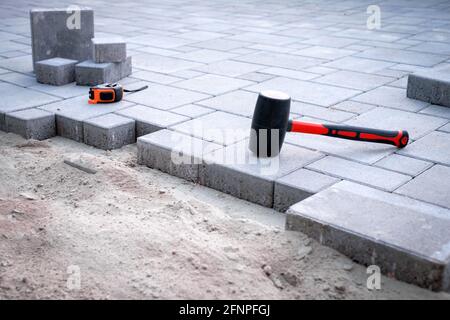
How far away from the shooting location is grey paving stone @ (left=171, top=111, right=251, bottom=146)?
402 centimetres

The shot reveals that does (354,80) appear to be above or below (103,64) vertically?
below

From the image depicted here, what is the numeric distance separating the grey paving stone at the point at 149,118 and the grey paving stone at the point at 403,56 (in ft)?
9.99

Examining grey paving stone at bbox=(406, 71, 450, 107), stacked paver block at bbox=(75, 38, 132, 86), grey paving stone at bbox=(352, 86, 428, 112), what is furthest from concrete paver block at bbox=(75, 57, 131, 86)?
grey paving stone at bbox=(406, 71, 450, 107)

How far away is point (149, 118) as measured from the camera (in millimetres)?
4387

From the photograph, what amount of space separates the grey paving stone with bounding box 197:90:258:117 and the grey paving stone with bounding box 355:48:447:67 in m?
2.17

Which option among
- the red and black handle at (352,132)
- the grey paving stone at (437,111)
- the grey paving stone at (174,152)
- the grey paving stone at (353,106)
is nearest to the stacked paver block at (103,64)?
the grey paving stone at (174,152)

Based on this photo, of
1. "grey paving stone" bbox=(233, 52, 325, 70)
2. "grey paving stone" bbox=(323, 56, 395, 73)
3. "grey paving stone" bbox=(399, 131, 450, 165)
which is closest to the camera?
"grey paving stone" bbox=(399, 131, 450, 165)

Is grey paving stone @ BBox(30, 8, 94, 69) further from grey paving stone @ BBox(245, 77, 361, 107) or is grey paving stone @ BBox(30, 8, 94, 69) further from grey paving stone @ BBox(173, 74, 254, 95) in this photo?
grey paving stone @ BBox(245, 77, 361, 107)

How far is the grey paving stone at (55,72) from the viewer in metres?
5.24

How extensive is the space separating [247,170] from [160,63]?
2.98 metres

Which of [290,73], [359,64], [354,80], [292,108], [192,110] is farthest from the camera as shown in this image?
[359,64]

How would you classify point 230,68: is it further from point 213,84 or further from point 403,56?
point 403,56

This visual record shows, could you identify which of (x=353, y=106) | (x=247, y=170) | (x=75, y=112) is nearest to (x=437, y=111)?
(x=353, y=106)
